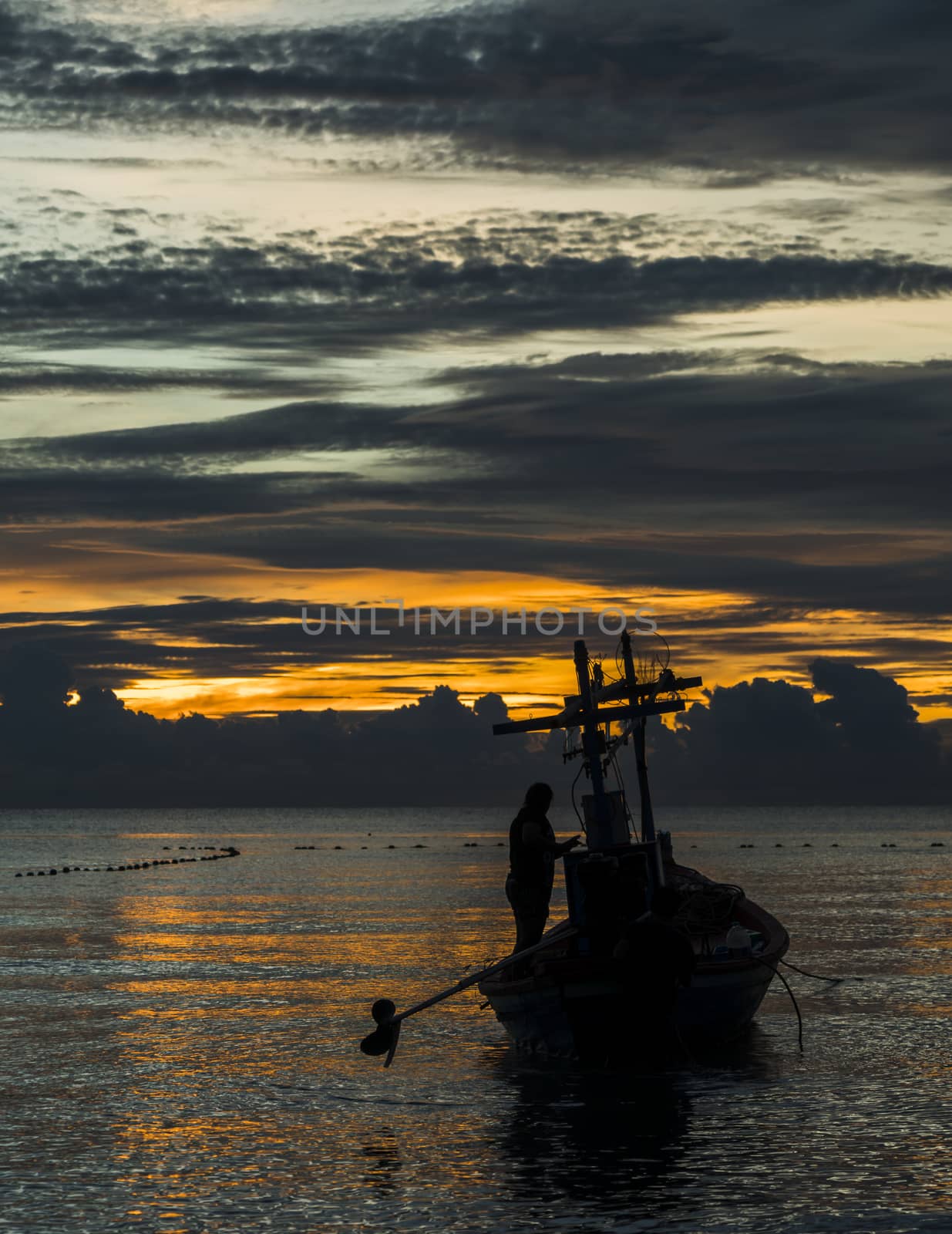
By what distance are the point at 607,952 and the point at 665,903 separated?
200 cm

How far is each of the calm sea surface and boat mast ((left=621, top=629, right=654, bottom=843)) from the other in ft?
13.5

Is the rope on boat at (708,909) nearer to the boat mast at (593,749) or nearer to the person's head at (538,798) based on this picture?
the boat mast at (593,749)

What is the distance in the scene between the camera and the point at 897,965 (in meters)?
37.0

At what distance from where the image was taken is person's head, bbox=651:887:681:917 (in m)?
20.5

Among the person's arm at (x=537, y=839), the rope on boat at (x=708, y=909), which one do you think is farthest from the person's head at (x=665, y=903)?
the rope on boat at (x=708, y=909)

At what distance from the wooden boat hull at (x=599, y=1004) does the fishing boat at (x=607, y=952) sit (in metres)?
0.02

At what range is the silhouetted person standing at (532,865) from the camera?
23.2 metres

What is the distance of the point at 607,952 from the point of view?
22.1 m

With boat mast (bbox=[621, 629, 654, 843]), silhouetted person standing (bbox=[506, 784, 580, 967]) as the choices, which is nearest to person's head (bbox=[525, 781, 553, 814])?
silhouetted person standing (bbox=[506, 784, 580, 967])

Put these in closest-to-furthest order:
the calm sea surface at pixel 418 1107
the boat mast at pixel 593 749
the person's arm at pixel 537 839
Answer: the calm sea surface at pixel 418 1107, the person's arm at pixel 537 839, the boat mast at pixel 593 749

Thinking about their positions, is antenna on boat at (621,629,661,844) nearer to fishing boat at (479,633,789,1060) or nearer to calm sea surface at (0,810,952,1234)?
fishing boat at (479,633,789,1060)

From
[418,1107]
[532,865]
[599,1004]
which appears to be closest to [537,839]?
[532,865]

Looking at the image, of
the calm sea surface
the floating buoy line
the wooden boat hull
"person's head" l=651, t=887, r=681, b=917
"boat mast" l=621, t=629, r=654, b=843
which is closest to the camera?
the calm sea surface

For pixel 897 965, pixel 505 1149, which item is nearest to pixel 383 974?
pixel 897 965
